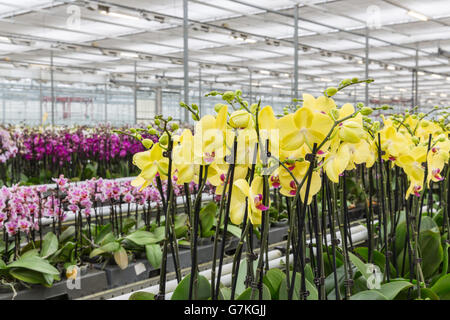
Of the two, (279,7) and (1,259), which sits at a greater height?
(279,7)

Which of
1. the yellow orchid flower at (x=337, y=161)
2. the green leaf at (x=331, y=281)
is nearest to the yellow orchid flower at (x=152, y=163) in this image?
the yellow orchid flower at (x=337, y=161)

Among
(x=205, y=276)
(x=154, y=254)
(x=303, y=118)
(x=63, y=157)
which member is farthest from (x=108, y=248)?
(x=63, y=157)

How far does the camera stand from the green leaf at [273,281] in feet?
2.72

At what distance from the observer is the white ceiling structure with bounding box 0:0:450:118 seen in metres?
6.73

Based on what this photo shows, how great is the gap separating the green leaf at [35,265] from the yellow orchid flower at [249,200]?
951 millimetres

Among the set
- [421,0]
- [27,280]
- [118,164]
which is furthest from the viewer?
[421,0]

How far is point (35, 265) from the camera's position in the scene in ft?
4.55

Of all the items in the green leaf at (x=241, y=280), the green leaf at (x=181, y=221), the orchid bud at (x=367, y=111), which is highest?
the orchid bud at (x=367, y=111)

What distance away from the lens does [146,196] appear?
180 cm

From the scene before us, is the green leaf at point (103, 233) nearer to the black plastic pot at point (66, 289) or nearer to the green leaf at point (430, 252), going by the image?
the black plastic pot at point (66, 289)

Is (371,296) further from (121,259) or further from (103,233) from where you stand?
(103,233)

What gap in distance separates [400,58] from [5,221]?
481 inches
